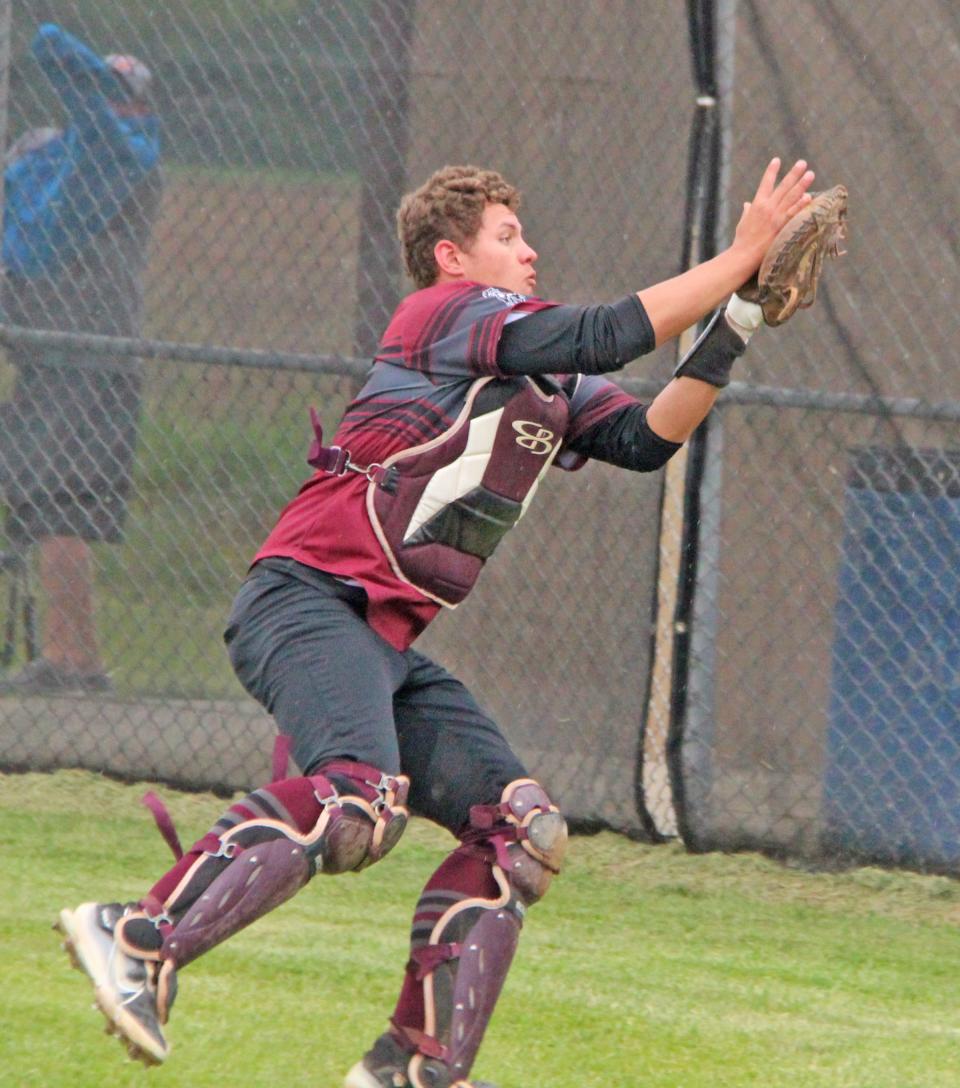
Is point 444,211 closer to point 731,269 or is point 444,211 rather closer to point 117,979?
point 731,269

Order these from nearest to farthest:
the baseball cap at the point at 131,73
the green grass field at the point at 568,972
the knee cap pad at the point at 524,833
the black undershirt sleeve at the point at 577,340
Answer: the black undershirt sleeve at the point at 577,340 < the knee cap pad at the point at 524,833 < the green grass field at the point at 568,972 < the baseball cap at the point at 131,73

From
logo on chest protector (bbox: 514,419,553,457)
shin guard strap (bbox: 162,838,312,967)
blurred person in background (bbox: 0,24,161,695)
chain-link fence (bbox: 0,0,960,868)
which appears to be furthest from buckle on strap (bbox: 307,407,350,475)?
blurred person in background (bbox: 0,24,161,695)

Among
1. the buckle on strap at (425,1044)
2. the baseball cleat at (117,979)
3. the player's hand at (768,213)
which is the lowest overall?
the buckle on strap at (425,1044)

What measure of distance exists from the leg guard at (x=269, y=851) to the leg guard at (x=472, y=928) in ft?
0.79

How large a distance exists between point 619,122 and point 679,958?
254 cm

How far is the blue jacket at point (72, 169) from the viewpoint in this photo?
6.05 m

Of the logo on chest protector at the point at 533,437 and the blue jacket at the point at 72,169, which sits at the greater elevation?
the blue jacket at the point at 72,169

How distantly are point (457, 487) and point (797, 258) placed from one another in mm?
754

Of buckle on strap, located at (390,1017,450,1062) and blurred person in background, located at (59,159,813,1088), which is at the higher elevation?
blurred person in background, located at (59,159,813,1088)

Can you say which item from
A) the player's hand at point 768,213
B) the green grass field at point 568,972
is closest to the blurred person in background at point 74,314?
the green grass field at point 568,972

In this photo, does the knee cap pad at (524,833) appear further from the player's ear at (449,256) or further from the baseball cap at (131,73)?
the baseball cap at (131,73)

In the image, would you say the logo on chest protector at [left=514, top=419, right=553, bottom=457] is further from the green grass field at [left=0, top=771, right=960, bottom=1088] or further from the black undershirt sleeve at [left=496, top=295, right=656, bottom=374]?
the green grass field at [left=0, top=771, right=960, bottom=1088]

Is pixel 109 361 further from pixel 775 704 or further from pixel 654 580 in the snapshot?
pixel 775 704

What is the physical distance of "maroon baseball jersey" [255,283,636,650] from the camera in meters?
3.46
